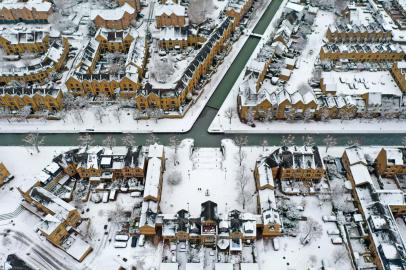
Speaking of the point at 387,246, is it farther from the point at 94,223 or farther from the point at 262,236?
the point at 94,223

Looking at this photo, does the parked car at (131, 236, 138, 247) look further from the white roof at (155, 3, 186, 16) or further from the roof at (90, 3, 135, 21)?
the roof at (90, 3, 135, 21)

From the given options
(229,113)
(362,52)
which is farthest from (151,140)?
(362,52)

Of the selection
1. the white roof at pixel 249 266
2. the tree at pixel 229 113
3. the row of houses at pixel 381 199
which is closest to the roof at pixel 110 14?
the tree at pixel 229 113

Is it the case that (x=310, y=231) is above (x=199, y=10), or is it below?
below

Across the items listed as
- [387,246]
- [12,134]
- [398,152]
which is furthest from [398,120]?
[12,134]

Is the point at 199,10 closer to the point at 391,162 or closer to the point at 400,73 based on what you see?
the point at 400,73

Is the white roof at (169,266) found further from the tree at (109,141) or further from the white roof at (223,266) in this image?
the tree at (109,141)
